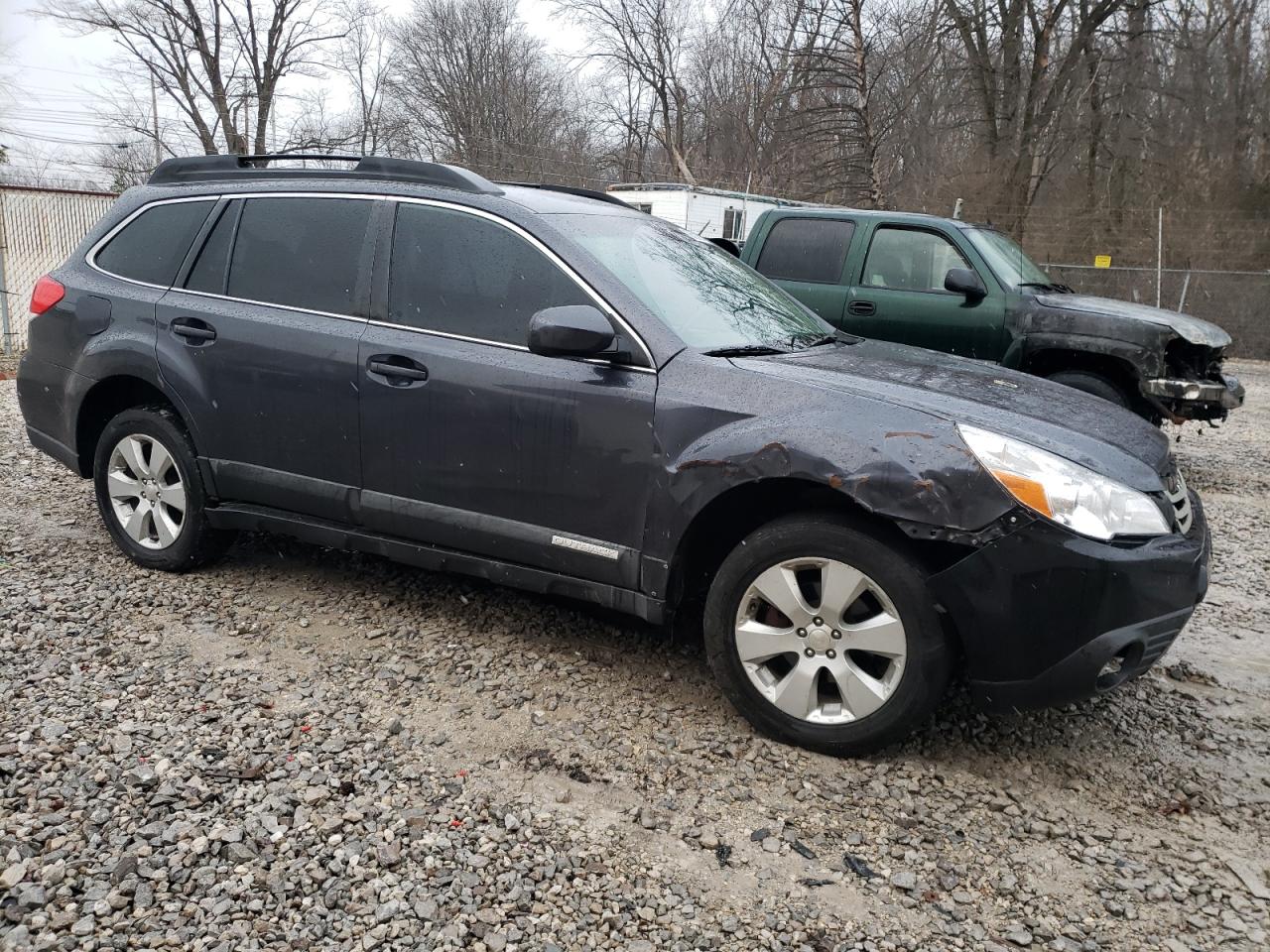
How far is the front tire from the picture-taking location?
2.87 meters

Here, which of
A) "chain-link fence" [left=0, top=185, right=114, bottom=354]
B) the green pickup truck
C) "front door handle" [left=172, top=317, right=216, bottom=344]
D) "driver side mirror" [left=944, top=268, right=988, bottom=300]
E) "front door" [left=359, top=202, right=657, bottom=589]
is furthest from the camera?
"chain-link fence" [left=0, top=185, right=114, bottom=354]

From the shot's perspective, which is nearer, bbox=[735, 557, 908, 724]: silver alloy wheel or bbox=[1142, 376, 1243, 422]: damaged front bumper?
bbox=[735, 557, 908, 724]: silver alloy wheel

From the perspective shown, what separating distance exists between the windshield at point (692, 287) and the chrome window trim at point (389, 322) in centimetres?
13

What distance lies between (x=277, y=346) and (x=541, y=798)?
2177 millimetres

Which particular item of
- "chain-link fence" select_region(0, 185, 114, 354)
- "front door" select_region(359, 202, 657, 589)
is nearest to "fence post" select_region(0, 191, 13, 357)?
"chain-link fence" select_region(0, 185, 114, 354)

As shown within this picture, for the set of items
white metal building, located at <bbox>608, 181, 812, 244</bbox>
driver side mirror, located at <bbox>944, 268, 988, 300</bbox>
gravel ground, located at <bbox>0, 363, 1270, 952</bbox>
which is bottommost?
gravel ground, located at <bbox>0, 363, 1270, 952</bbox>

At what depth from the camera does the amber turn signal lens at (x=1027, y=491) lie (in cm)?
273

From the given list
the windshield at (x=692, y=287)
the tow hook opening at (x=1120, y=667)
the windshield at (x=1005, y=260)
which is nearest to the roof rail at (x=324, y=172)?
the windshield at (x=692, y=287)

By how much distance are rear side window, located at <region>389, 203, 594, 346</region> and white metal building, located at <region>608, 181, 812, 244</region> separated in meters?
17.2

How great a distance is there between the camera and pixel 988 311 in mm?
7270

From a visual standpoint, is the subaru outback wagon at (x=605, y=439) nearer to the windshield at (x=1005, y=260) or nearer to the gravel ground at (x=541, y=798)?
the gravel ground at (x=541, y=798)

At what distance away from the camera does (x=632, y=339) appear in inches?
131

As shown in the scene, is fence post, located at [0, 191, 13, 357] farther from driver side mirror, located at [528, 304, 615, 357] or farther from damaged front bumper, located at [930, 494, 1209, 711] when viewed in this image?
damaged front bumper, located at [930, 494, 1209, 711]

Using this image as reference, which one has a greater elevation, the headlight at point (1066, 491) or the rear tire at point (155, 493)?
the headlight at point (1066, 491)
